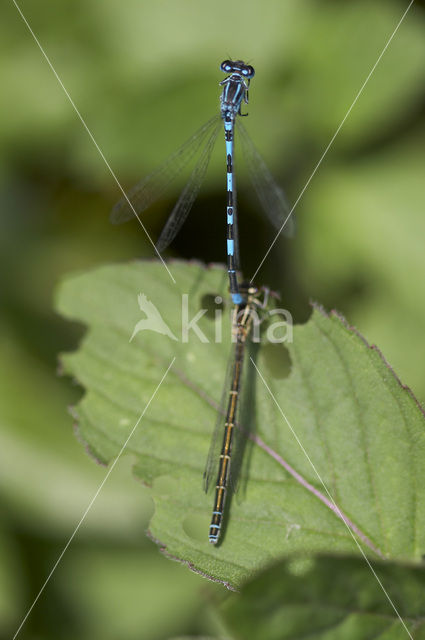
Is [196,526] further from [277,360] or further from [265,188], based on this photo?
[265,188]

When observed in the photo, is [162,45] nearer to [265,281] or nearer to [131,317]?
[265,281]

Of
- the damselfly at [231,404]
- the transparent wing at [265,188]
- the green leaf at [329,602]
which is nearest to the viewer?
the green leaf at [329,602]

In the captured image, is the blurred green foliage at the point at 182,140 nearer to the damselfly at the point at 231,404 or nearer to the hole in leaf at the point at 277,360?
the hole in leaf at the point at 277,360

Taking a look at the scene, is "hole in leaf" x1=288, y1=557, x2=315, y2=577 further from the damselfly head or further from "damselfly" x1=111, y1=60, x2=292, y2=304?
the damselfly head

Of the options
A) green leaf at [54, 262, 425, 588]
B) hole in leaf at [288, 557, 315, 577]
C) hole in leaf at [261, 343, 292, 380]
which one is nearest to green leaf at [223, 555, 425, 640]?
hole in leaf at [288, 557, 315, 577]

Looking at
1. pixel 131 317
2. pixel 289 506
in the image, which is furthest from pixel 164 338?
pixel 289 506

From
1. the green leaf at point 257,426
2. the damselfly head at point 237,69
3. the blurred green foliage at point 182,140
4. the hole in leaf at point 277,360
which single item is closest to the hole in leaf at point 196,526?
the green leaf at point 257,426
